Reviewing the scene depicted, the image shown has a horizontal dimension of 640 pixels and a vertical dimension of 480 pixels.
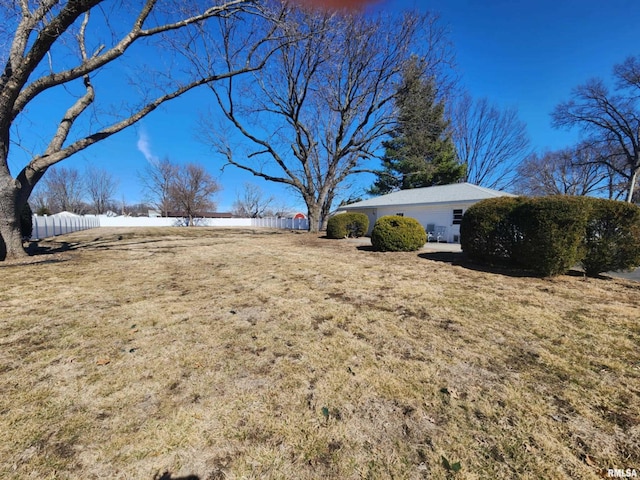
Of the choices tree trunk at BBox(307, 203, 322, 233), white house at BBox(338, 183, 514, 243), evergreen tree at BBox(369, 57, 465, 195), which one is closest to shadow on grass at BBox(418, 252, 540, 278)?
white house at BBox(338, 183, 514, 243)

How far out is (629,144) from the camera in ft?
65.6

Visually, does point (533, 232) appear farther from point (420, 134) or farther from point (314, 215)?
point (314, 215)

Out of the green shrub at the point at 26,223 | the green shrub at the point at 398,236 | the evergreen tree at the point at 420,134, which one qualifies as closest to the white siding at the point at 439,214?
the evergreen tree at the point at 420,134

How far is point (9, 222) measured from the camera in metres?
6.25

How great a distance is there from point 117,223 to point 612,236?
1766 inches

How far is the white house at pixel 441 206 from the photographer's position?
13.9m

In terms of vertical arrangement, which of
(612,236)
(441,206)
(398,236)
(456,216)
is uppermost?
(441,206)

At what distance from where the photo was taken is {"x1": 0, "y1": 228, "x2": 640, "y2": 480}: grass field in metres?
1.45

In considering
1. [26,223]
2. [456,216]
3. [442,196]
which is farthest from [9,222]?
[442,196]

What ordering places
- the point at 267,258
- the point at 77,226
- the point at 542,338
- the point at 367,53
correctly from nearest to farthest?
the point at 542,338 < the point at 267,258 < the point at 367,53 < the point at 77,226

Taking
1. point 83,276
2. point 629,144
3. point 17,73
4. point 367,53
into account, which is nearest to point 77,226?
point 17,73

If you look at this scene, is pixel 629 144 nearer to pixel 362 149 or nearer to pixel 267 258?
pixel 362 149

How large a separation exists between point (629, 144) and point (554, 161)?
692cm

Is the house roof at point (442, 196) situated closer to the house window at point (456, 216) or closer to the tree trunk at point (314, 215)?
the house window at point (456, 216)
